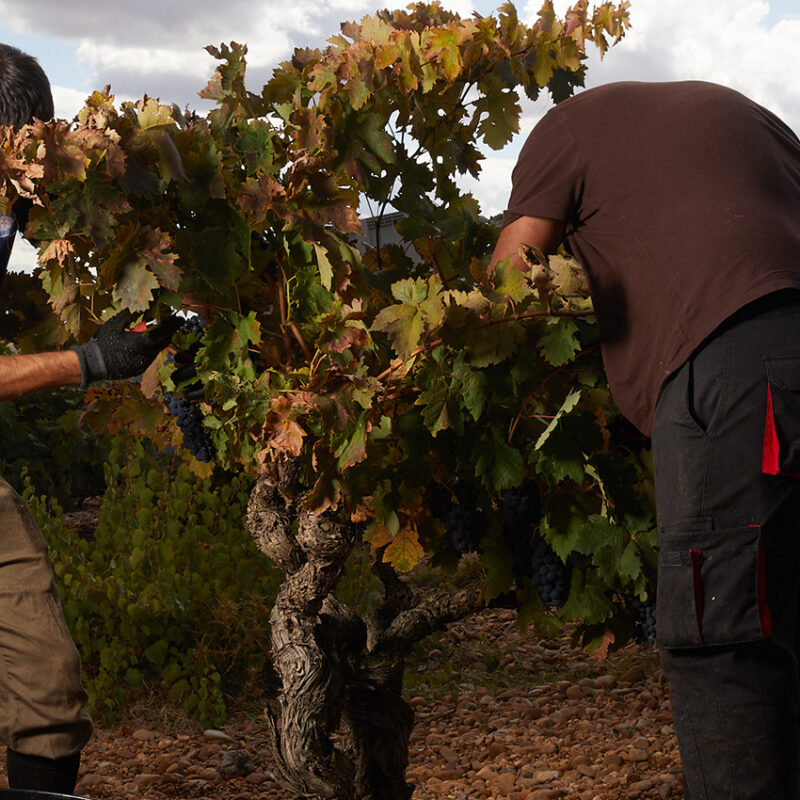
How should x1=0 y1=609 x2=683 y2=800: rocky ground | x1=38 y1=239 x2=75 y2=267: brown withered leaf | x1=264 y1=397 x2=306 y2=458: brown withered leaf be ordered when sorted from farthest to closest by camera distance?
x1=0 y1=609 x2=683 y2=800: rocky ground → x1=38 y1=239 x2=75 y2=267: brown withered leaf → x1=264 y1=397 x2=306 y2=458: brown withered leaf

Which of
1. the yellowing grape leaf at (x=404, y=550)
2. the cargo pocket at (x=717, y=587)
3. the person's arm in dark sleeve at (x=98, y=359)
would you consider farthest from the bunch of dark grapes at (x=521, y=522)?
the person's arm in dark sleeve at (x=98, y=359)

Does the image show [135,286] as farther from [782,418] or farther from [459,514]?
[782,418]

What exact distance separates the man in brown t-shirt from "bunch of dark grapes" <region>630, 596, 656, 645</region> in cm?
52

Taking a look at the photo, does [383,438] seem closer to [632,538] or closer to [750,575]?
[632,538]

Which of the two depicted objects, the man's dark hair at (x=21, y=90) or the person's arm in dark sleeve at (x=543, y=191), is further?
the man's dark hair at (x=21, y=90)

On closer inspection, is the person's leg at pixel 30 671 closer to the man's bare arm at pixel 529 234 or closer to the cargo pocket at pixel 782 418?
the man's bare arm at pixel 529 234

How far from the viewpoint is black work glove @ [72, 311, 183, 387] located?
2279 mm

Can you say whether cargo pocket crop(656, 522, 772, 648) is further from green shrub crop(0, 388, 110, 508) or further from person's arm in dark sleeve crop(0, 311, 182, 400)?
green shrub crop(0, 388, 110, 508)

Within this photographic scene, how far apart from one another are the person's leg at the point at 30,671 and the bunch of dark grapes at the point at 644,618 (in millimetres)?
A: 1381

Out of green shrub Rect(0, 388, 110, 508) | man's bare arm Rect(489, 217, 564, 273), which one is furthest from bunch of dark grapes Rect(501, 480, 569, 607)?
green shrub Rect(0, 388, 110, 508)

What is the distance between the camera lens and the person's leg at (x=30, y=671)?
2.54 meters

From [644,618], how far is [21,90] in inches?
81.5

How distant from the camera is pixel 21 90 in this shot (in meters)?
2.73

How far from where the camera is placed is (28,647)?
256 centimetres
